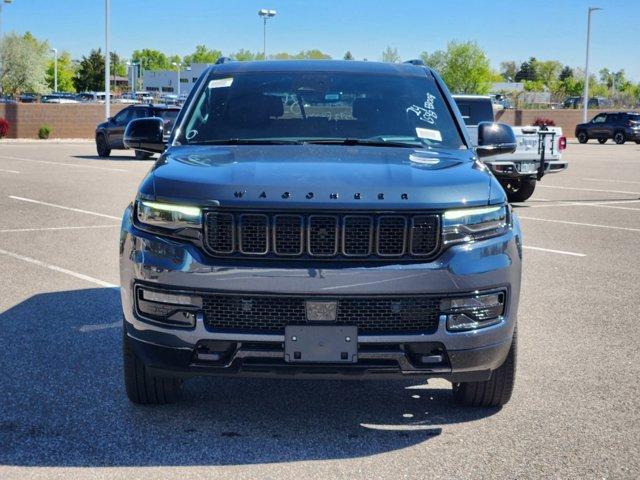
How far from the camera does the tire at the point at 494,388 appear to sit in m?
4.98

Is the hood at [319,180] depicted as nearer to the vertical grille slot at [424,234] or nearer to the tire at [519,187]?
the vertical grille slot at [424,234]

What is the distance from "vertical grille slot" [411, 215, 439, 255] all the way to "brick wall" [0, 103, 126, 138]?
1732 inches

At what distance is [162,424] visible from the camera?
4879 mm

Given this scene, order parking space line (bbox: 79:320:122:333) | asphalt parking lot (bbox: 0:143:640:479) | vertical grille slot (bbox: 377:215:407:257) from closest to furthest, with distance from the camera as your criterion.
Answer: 1. asphalt parking lot (bbox: 0:143:640:479)
2. vertical grille slot (bbox: 377:215:407:257)
3. parking space line (bbox: 79:320:122:333)

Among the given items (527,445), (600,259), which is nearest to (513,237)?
(527,445)

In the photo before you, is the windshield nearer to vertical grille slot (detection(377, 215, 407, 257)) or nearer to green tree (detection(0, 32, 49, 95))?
vertical grille slot (detection(377, 215, 407, 257))

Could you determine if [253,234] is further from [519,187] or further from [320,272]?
[519,187]

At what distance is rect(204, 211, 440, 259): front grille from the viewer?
4438mm

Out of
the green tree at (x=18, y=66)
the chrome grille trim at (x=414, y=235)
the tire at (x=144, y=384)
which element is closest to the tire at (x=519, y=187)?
the tire at (x=144, y=384)

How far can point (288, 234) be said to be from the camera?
14.6 feet

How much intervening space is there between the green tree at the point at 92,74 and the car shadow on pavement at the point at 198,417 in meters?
147

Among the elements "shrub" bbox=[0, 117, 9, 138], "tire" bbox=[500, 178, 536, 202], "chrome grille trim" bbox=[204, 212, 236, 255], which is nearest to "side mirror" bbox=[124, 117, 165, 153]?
"chrome grille trim" bbox=[204, 212, 236, 255]

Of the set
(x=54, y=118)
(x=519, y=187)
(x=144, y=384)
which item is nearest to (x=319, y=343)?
(x=144, y=384)

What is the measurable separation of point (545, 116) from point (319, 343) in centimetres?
6290
